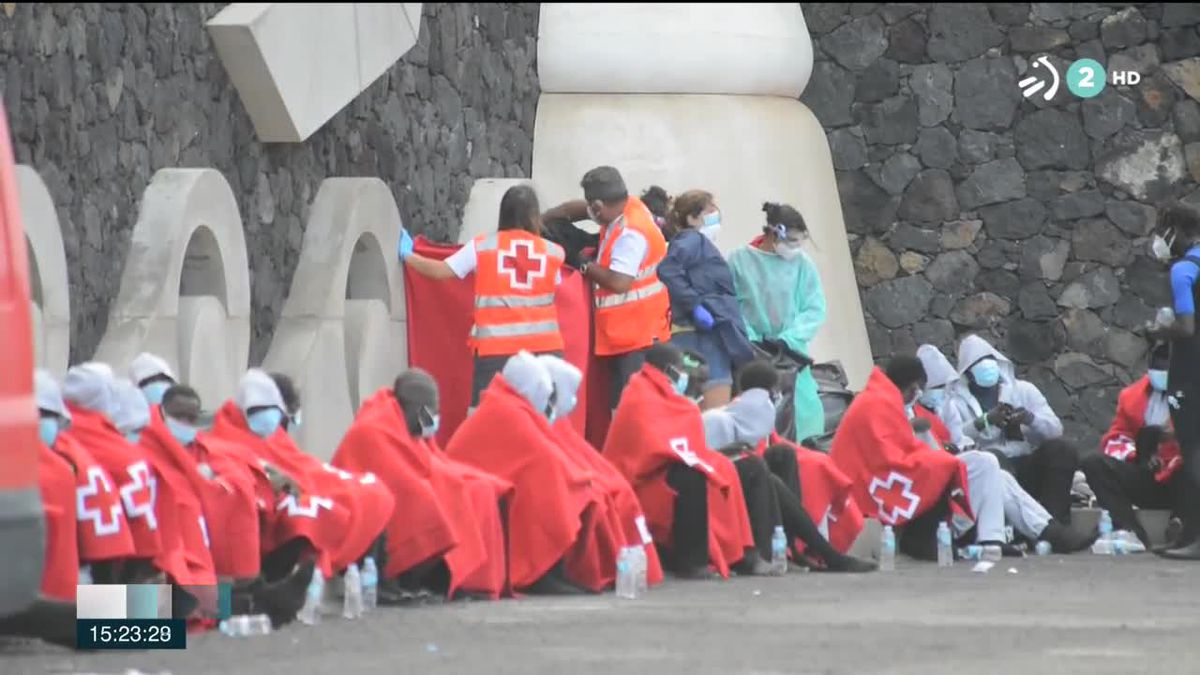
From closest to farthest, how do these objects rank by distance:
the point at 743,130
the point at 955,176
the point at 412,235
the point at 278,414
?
the point at 278,414, the point at 412,235, the point at 743,130, the point at 955,176

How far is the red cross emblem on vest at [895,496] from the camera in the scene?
14125 mm

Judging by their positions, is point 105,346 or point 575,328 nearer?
point 105,346

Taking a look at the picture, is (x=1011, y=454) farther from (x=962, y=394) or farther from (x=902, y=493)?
(x=902, y=493)

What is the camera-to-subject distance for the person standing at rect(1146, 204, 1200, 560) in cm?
1352

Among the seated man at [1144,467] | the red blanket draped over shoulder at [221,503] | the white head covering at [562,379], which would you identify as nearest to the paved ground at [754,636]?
the red blanket draped over shoulder at [221,503]

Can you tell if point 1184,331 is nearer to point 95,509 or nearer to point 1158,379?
point 1158,379

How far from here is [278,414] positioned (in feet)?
33.7

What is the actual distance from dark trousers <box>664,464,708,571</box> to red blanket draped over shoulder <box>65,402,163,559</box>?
3.66 metres

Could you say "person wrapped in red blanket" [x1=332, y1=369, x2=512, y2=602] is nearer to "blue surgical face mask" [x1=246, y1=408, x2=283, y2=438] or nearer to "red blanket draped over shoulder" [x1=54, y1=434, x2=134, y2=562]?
"blue surgical face mask" [x1=246, y1=408, x2=283, y2=438]

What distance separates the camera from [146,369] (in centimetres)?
1032

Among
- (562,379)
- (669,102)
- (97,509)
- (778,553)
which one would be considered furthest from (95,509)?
(669,102)

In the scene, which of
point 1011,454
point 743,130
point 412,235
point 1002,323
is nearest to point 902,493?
point 1011,454

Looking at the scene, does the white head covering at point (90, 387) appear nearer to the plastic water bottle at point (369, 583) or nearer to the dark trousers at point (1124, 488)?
the plastic water bottle at point (369, 583)

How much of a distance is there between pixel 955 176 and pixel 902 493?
25.7ft
